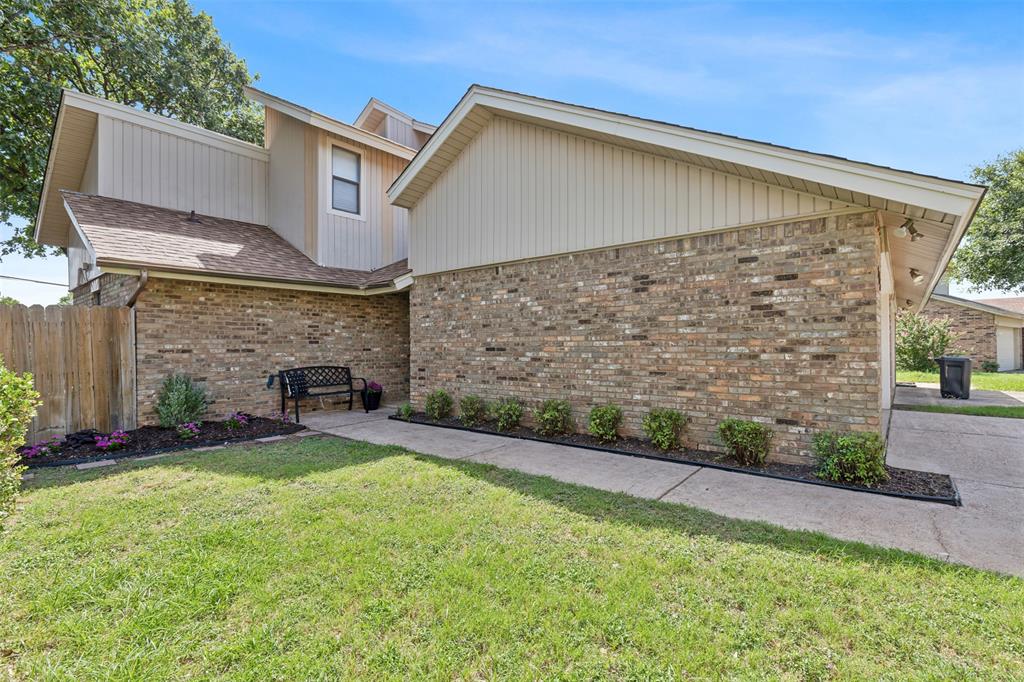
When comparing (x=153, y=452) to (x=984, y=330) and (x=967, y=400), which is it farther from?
(x=984, y=330)

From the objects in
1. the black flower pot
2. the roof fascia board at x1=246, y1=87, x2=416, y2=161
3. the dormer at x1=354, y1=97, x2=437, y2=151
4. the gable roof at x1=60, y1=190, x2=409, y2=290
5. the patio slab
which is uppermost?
the dormer at x1=354, y1=97, x2=437, y2=151

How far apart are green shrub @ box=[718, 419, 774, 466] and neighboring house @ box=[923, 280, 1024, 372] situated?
74.3 feet

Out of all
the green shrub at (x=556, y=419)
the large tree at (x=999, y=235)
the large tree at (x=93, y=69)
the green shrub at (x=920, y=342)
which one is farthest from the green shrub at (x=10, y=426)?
the large tree at (x=999, y=235)

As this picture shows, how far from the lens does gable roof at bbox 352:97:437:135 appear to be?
46.5 ft

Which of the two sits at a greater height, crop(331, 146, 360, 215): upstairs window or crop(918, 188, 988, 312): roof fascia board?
crop(331, 146, 360, 215): upstairs window

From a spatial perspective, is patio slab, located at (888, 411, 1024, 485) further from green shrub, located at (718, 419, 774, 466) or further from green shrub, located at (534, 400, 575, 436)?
green shrub, located at (534, 400, 575, 436)

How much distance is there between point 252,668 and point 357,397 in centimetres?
875

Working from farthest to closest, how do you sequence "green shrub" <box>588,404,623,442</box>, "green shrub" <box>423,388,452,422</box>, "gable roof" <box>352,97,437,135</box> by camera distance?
1. "gable roof" <box>352,97,437,135</box>
2. "green shrub" <box>423,388,452,422</box>
3. "green shrub" <box>588,404,623,442</box>

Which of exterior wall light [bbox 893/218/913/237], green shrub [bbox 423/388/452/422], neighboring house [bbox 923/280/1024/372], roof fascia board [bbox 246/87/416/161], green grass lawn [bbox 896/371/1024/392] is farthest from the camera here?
neighboring house [bbox 923/280/1024/372]

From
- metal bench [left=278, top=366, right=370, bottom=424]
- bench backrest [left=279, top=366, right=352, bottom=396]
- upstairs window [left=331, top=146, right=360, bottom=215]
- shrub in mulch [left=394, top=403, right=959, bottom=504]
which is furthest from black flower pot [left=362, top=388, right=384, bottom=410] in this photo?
upstairs window [left=331, top=146, right=360, bottom=215]

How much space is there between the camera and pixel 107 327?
7.34 m

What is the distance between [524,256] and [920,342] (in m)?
20.5

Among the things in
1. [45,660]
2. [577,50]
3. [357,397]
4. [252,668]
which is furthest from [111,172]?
[252,668]

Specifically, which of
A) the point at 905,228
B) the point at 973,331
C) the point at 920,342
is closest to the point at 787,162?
the point at 905,228
